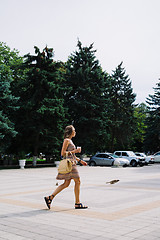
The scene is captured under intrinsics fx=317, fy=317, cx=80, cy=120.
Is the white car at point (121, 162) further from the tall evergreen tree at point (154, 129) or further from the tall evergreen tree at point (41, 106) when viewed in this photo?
the tall evergreen tree at point (154, 129)

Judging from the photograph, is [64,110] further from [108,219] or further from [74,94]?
[108,219]

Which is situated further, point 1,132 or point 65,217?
point 1,132

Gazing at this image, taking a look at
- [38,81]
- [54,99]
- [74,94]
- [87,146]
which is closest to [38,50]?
[38,81]

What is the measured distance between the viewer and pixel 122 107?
57125mm

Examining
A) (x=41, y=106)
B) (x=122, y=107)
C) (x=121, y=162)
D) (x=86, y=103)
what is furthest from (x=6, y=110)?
(x=122, y=107)

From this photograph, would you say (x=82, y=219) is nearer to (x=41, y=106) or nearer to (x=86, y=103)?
(x=41, y=106)

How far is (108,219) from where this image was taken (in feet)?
22.0

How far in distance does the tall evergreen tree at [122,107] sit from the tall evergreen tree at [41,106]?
21366mm

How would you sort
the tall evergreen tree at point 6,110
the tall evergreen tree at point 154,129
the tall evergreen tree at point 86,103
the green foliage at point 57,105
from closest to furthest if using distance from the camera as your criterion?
the tall evergreen tree at point 6,110, the green foliage at point 57,105, the tall evergreen tree at point 86,103, the tall evergreen tree at point 154,129

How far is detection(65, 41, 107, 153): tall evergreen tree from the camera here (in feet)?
133

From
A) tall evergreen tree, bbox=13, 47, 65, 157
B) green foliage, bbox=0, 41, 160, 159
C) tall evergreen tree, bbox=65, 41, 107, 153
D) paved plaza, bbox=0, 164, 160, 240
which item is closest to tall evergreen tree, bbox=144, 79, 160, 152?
green foliage, bbox=0, 41, 160, 159

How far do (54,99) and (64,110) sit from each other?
3156 mm

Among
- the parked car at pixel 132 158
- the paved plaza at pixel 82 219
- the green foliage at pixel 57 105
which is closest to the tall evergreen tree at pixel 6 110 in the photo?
the green foliage at pixel 57 105

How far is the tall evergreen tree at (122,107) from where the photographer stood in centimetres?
5553
